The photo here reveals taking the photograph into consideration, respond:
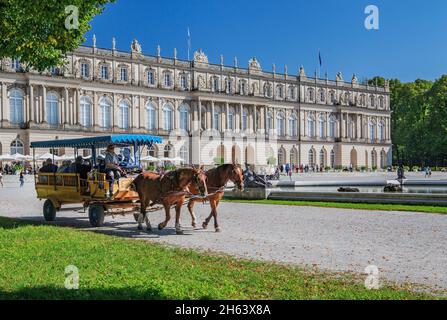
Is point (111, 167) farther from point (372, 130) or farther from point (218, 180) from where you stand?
point (372, 130)

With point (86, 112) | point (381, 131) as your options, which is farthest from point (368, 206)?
point (381, 131)

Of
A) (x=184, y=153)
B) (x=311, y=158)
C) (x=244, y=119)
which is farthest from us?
(x=311, y=158)

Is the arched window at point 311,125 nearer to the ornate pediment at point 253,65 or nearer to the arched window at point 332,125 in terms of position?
the arched window at point 332,125

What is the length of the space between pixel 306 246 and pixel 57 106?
51.7 m

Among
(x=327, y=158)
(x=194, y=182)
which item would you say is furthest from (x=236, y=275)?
(x=327, y=158)

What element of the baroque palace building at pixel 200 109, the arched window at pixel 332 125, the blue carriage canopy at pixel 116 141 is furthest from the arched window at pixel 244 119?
the blue carriage canopy at pixel 116 141

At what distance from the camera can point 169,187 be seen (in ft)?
43.0

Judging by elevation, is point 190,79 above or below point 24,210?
above

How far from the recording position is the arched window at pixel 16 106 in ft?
181

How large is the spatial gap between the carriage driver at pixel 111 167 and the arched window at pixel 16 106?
45085 mm

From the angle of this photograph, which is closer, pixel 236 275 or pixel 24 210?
Result: pixel 236 275

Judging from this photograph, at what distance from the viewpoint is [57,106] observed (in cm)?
5788

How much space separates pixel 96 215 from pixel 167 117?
5409 cm
